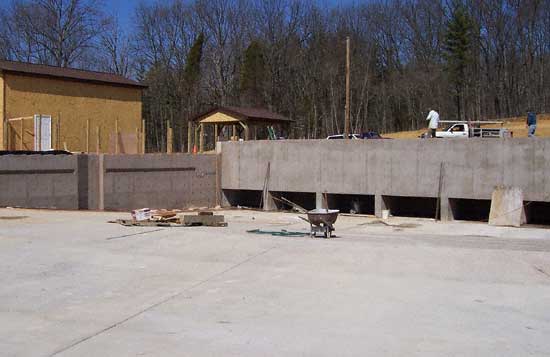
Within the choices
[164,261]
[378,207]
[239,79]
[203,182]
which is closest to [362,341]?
[164,261]

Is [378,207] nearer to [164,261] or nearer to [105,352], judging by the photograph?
[164,261]

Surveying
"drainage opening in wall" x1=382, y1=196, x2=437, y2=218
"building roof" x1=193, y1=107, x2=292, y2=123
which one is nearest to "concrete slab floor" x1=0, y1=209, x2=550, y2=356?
"drainage opening in wall" x1=382, y1=196, x2=437, y2=218

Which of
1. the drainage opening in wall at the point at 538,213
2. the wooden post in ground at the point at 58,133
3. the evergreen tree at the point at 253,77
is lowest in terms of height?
the drainage opening in wall at the point at 538,213

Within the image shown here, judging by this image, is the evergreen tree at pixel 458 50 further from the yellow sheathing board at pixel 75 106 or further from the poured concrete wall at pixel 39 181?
the poured concrete wall at pixel 39 181

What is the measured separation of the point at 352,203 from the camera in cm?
2994

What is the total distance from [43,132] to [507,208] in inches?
840

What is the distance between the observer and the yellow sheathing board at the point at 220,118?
1482 inches

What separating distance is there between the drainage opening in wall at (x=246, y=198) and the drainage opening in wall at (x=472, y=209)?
1022 centimetres

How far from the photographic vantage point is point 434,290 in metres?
9.71

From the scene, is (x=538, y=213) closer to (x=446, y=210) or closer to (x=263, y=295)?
(x=446, y=210)

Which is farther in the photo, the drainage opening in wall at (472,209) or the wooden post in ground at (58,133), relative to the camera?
the wooden post in ground at (58,133)

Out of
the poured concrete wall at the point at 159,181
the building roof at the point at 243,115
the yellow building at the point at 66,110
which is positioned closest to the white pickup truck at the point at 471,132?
the building roof at the point at 243,115

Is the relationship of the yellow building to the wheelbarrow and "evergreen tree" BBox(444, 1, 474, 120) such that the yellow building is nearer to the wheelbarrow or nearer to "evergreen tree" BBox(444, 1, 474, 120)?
the wheelbarrow

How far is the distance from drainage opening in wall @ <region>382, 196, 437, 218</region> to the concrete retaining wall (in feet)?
29.3
